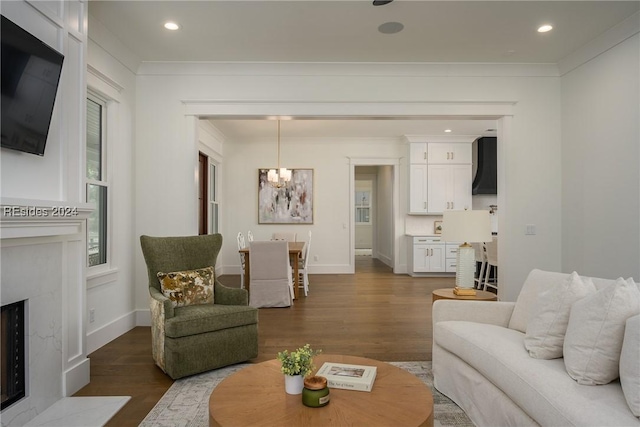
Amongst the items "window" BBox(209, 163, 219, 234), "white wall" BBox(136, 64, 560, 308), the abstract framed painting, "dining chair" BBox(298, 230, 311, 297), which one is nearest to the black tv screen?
"white wall" BBox(136, 64, 560, 308)

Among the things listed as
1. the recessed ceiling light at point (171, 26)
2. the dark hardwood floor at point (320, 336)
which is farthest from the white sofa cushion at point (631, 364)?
the recessed ceiling light at point (171, 26)

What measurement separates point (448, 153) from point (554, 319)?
6064 millimetres

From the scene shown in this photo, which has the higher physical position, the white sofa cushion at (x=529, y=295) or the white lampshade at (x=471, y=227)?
the white lampshade at (x=471, y=227)

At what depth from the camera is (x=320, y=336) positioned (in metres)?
3.79

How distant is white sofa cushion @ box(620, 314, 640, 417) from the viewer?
1.41 metres

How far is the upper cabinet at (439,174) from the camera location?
24.7 feet

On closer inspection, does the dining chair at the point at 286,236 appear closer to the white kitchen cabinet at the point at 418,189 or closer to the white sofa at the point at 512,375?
the white kitchen cabinet at the point at 418,189

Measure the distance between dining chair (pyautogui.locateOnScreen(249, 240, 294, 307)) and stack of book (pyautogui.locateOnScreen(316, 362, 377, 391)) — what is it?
3.11 m

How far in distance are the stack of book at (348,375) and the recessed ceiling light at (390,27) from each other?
113 inches

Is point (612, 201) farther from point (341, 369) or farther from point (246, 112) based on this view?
point (246, 112)

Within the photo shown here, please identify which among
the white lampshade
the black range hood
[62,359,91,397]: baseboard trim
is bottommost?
[62,359,91,397]: baseboard trim

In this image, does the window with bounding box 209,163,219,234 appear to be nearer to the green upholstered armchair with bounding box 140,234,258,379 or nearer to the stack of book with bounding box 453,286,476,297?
the green upholstered armchair with bounding box 140,234,258,379

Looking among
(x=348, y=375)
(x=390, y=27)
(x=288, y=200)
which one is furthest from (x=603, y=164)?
(x=288, y=200)

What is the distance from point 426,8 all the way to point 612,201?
97.1 inches
